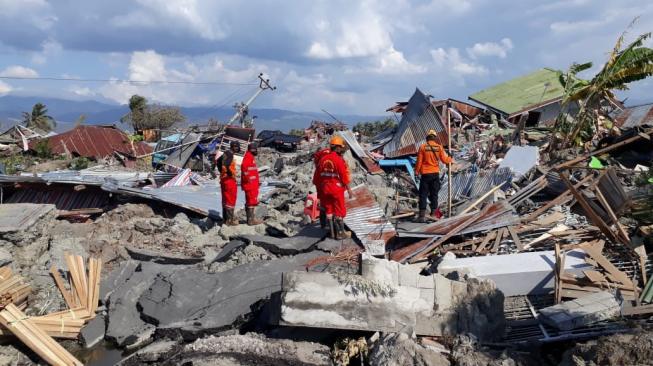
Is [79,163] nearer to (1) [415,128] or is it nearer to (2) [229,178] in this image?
(1) [415,128]

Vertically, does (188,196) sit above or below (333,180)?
below

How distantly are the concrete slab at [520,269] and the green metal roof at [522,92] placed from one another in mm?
12887

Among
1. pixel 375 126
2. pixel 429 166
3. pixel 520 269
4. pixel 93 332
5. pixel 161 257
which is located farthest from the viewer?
pixel 375 126

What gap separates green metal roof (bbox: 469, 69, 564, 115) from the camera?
1855 cm

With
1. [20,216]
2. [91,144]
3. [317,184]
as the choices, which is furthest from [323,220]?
[91,144]

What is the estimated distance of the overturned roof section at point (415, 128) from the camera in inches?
559

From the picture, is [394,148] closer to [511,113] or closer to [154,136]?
[511,113]

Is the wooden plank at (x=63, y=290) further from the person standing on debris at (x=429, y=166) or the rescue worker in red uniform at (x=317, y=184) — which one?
the person standing on debris at (x=429, y=166)

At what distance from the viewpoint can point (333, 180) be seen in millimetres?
7488

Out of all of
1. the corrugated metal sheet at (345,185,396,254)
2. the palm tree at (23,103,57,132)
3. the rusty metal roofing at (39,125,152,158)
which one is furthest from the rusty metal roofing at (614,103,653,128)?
the palm tree at (23,103,57,132)

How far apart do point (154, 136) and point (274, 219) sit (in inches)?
855

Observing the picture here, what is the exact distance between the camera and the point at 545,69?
2211cm

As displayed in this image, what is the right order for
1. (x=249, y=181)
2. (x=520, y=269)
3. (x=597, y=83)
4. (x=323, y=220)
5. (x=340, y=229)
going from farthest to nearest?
(x=597, y=83) → (x=249, y=181) → (x=323, y=220) → (x=340, y=229) → (x=520, y=269)

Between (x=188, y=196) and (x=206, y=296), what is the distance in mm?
4793
